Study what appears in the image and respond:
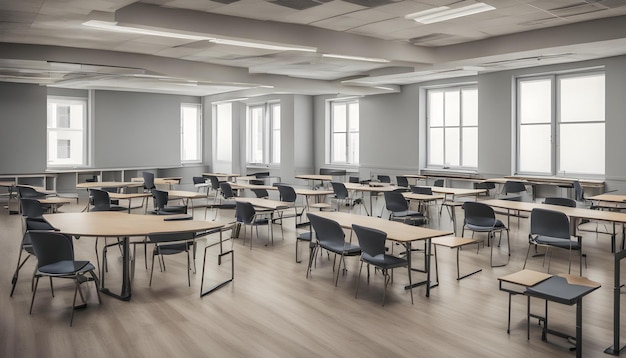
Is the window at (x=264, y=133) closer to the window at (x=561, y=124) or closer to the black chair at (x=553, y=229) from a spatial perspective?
the window at (x=561, y=124)

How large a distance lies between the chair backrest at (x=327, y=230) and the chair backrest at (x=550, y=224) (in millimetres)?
2483

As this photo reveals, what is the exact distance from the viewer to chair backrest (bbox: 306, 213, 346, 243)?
234 inches

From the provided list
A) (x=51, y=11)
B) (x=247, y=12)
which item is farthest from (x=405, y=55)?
(x=51, y=11)

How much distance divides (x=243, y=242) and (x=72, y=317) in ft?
13.6

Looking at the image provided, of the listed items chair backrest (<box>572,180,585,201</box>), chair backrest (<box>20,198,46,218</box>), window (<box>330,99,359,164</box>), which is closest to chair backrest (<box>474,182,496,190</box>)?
chair backrest (<box>572,180,585,201</box>)

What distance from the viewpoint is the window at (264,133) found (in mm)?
18375

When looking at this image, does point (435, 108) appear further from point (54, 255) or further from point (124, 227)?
point (54, 255)

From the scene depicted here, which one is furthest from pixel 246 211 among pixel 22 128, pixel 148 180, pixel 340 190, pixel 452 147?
pixel 22 128

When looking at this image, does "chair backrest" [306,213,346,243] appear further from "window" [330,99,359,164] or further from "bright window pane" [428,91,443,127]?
"window" [330,99,359,164]

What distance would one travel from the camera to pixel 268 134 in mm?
18531

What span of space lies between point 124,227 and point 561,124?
9957mm

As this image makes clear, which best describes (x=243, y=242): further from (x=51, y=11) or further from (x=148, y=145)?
(x=148, y=145)

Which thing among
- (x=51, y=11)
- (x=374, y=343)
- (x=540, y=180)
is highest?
(x=51, y=11)

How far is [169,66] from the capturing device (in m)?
11.3
